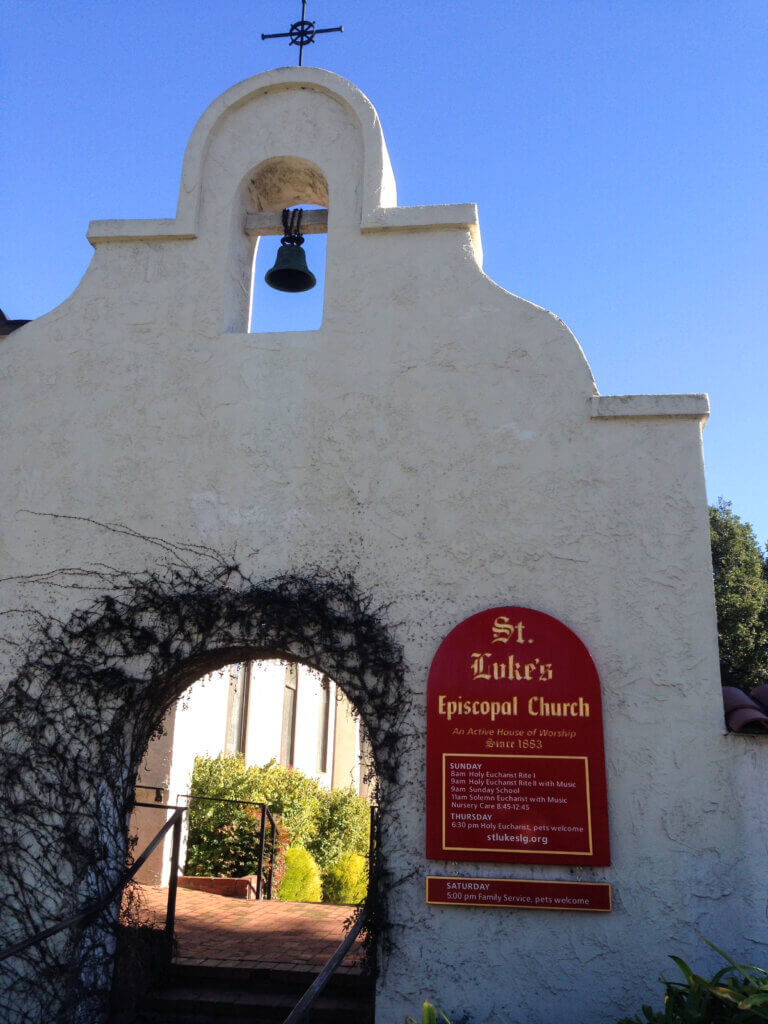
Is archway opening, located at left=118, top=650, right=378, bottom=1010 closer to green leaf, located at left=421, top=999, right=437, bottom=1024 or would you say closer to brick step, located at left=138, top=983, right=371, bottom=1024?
brick step, located at left=138, top=983, right=371, bottom=1024

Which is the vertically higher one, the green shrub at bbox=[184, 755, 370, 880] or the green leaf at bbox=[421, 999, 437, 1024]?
the green shrub at bbox=[184, 755, 370, 880]

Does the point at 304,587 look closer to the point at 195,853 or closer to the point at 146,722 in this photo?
the point at 146,722

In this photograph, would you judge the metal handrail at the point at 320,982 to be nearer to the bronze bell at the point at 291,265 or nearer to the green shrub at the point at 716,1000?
the green shrub at the point at 716,1000

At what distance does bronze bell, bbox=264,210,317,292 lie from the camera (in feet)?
23.1

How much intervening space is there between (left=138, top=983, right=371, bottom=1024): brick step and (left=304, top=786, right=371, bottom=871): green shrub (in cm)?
710

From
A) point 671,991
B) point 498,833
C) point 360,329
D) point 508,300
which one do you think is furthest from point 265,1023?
point 508,300

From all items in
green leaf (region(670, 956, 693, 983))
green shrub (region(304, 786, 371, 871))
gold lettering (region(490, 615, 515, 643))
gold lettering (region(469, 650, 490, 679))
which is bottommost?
green leaf (region(670, 956, 693, 983))

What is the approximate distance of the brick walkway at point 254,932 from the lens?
A: 6.50 metres

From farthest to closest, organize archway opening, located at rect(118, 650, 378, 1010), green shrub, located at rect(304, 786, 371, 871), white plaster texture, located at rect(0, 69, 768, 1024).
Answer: green shrub, located at rect(304, 786, 371, 871) < archway opening, located at rect(118, 650, 378, 1010) < white plaster texture, located at rect(0, 69, 768, 1024)

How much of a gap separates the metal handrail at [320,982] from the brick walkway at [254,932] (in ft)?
3.40

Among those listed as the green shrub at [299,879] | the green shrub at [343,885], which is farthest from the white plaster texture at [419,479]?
the green shrub at [343,885]

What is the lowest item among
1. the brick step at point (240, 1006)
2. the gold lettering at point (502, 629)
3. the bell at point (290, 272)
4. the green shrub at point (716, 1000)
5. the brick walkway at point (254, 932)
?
the brick step at point (240, 1006)

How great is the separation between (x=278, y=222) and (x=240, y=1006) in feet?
19.1

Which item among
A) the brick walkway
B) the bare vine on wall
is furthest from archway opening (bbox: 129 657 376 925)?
the bare vine on wall
